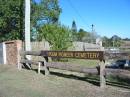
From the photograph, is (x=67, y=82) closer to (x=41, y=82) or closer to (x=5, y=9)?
(x=41, y=82)

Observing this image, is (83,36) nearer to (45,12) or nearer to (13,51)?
(45,12)

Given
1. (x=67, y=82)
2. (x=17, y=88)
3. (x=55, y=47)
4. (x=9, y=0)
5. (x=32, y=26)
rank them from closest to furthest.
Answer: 1. (x=17, y=88)
2. (x=67, y=82)
3. (x=55, y=47)
4. (x=9, y=0)
5. (x=32, y=26)

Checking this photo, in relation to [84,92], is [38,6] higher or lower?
higher

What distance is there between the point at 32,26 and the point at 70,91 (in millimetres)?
23864

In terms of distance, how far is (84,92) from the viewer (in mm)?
10047

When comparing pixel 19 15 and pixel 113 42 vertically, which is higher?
pixel 19 15

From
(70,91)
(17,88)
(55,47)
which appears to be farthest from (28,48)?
(70,91)

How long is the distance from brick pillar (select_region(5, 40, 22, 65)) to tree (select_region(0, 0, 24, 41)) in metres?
9.47

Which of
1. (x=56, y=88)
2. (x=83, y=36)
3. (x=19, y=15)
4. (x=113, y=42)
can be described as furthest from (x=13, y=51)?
(x=83, y=36)

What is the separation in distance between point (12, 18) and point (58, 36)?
6927 mm

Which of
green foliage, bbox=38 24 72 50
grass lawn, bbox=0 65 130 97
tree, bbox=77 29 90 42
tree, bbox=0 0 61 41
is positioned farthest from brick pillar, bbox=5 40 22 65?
tree, bbox=77 29 90 42

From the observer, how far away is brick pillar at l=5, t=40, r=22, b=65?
19695 millimetres

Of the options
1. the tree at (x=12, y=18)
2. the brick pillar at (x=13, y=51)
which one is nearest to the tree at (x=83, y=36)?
the tree at (x=12, y=18)

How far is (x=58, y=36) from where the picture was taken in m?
27.5
